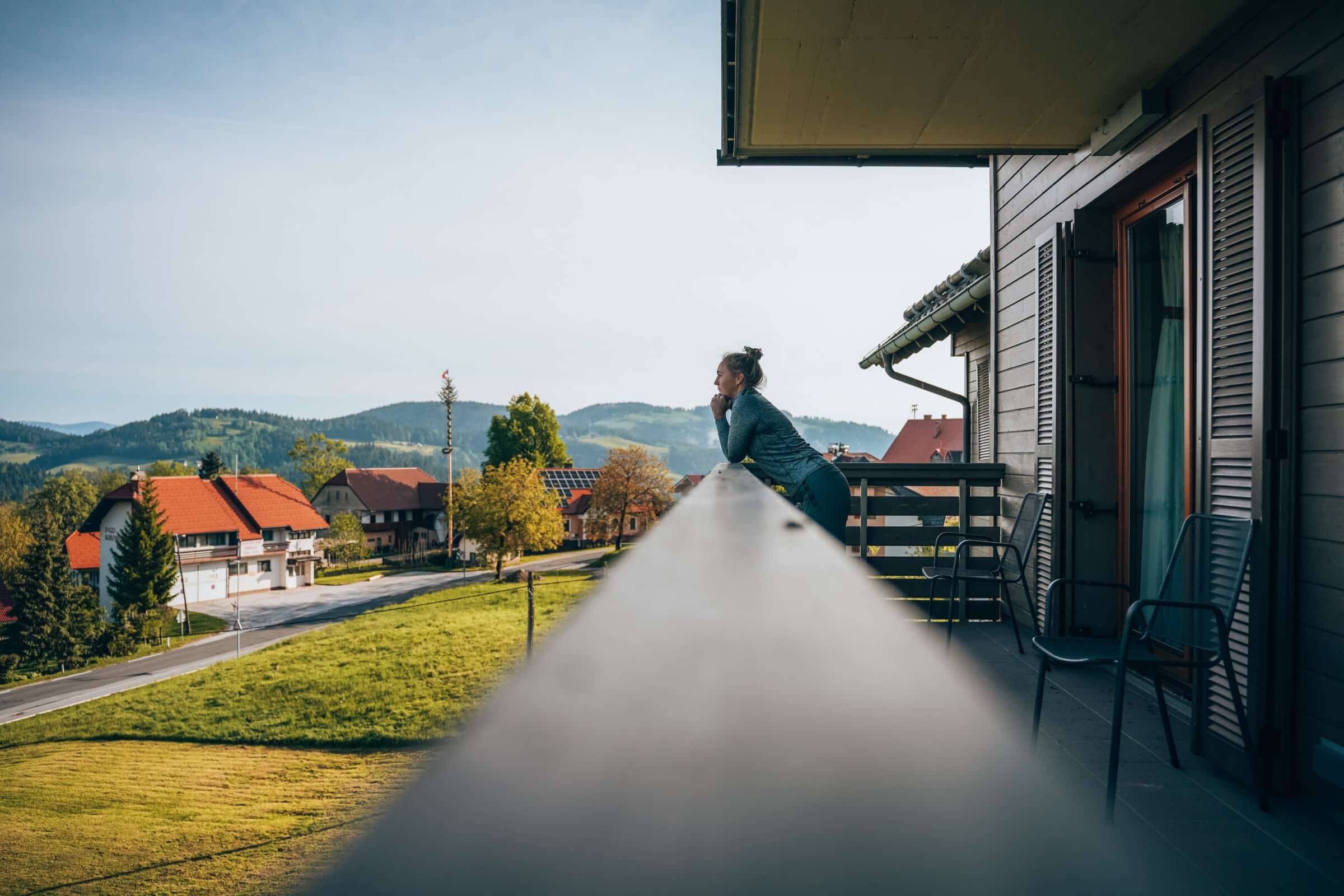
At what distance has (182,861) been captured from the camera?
17.8m

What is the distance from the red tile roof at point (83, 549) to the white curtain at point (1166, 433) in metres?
50.2

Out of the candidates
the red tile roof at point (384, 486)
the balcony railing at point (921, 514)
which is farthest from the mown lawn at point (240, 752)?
the red tile roof at point (384, 486)

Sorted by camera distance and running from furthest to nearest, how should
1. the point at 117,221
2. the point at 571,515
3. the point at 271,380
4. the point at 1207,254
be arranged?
1. the point at 271,380
2. the point at 117,221
3. the point at 571,515
4. the point at 1207,254

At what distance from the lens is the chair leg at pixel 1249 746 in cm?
212

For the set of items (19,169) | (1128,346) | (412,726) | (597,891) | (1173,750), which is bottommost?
(412,726)

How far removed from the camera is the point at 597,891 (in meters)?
0.23

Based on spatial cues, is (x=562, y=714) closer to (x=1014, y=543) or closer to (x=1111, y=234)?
(x=1014, y=543)

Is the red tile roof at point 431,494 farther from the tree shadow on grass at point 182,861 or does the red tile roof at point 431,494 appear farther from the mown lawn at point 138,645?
the tree shadow on grass at point 182,861

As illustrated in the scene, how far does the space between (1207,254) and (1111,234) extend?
1.10 meters

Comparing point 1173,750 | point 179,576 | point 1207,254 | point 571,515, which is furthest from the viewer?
point 571,515

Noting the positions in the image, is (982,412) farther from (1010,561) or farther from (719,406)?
(719,406)

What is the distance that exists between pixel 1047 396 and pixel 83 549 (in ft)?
172

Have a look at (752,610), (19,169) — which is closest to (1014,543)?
(752,610)

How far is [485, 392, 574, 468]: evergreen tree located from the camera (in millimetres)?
40875
